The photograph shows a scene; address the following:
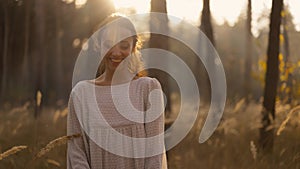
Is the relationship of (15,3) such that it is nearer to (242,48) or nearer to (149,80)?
(149,80)

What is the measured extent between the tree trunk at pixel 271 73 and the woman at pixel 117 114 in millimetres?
4800

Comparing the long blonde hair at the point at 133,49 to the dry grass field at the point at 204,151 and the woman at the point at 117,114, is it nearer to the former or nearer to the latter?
the woman at the point at 117,114

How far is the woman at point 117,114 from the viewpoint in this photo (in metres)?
3.32

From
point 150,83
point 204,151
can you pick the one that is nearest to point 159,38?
point 204,151

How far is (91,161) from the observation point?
11.2ft

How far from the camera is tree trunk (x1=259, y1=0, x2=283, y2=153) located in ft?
26.8

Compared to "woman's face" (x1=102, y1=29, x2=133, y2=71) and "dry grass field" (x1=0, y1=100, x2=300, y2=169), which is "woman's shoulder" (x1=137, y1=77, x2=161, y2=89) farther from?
"dry grass field" (x1=0, y1=100, x2=300, y2=169)

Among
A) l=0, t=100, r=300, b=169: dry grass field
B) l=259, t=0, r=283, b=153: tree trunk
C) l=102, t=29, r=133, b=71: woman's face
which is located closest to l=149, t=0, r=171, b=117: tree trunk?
l=0, t=100, r=300, b=169: dry grass field

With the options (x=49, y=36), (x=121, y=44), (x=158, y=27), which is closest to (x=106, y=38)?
(x=121, y=44)

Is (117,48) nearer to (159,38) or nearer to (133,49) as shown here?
(133,49)

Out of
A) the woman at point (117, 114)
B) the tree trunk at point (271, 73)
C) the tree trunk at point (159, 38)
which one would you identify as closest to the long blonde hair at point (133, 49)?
the woman at point (117, 114)

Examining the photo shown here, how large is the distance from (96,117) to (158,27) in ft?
13.0

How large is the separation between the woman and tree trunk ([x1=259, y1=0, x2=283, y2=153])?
189 inches

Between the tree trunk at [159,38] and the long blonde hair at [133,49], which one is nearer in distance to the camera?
the long blonde hair at [133,49]
